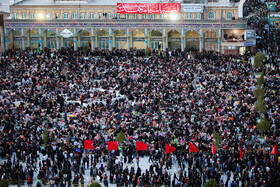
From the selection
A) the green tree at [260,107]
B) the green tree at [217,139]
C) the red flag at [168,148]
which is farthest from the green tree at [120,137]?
the green tree at [260,107]

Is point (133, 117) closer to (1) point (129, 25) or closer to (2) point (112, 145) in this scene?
(2) point (112, 145)

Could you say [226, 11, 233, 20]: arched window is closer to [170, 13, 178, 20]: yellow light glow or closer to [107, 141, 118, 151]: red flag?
[170, 13, 178, 20]: yellow light glow

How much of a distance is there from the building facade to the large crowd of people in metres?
8.09

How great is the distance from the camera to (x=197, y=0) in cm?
6681

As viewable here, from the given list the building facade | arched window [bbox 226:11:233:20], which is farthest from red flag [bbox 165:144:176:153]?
arched window [bbox 226:11:233:20]

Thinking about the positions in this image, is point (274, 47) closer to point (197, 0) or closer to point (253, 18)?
point (197, 0)

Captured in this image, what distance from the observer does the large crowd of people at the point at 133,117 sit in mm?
27438

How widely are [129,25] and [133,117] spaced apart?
94.4ft

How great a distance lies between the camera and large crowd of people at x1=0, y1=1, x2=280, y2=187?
2744 cm

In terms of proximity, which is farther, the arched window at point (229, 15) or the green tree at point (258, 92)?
the arched window at point (229, 15)

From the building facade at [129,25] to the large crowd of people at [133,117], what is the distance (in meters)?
8.09

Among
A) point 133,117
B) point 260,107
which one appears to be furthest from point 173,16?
point 133,117

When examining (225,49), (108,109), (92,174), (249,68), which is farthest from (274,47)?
(92,174)

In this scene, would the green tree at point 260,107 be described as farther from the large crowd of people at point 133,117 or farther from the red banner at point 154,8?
the red banner at point 154,8
